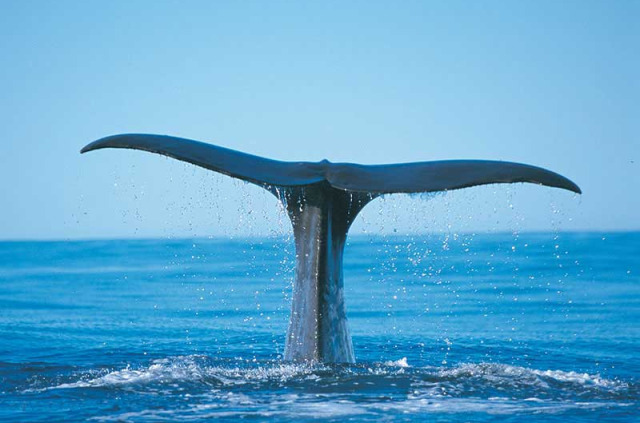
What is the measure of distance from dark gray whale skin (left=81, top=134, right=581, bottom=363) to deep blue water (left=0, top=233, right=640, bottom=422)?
30 centimetres

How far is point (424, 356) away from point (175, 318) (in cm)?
738

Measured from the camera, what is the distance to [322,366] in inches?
303

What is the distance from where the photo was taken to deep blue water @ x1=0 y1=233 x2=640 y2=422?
6.86m

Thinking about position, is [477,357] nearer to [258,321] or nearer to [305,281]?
[305,281]

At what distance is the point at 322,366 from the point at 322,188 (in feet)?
4.91

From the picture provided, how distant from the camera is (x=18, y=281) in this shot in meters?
27.7

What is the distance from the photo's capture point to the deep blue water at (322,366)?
686 cm

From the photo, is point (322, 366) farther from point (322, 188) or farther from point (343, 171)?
point (343, 171)

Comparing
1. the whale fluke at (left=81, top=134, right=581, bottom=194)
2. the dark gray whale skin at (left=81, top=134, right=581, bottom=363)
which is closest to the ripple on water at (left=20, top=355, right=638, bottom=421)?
the dark gray whale skin at (left=81, top=134, right=581, bottom=363)

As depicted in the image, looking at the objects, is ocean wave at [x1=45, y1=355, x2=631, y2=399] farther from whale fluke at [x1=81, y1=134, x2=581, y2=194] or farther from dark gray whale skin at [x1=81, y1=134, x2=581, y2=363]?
whale fluke at [x1=81, y1=134, x2=581, y2=194]

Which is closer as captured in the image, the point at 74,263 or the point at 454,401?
the point at 454,401

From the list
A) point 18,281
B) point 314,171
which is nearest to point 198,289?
point 18,281

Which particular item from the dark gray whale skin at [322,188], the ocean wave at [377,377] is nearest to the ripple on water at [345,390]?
the ocean wave at [377,377]

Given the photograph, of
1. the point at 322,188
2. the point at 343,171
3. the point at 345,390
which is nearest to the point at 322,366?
the point at 345,390
